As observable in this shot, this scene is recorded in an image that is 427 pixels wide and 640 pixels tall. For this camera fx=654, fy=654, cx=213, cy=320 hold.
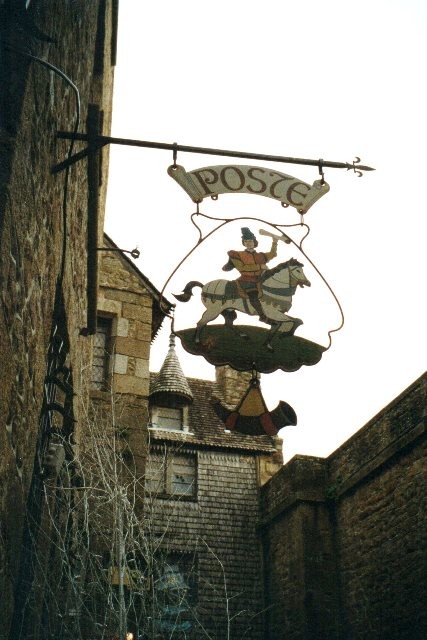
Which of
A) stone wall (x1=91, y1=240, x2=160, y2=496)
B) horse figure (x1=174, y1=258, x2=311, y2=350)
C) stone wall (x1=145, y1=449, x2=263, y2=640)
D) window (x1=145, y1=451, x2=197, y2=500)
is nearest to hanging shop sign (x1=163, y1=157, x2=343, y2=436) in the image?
horse figure (x1=174, y1=258, x2=311, y2=350)

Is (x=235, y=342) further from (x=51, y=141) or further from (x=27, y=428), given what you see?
(x=51, y=141)

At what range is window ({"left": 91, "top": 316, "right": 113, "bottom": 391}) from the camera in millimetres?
10172

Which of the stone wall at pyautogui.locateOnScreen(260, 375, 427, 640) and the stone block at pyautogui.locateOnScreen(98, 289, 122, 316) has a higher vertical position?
the stone block at pyautogui.locateOnScreen(98, 289, 122, 316)

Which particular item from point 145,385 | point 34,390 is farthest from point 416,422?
point 34,390

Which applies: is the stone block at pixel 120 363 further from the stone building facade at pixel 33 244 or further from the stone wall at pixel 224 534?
the stone building facade at pixel 33 244

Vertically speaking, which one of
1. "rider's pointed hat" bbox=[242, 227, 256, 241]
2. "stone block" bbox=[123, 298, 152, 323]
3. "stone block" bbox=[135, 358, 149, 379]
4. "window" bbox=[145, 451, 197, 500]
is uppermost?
"stone block" bbox=[123, 298, 152, 323]

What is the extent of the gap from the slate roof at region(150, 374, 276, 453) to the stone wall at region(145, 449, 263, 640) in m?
0.26

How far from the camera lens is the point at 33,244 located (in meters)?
3.06

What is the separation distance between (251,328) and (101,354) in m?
6.98

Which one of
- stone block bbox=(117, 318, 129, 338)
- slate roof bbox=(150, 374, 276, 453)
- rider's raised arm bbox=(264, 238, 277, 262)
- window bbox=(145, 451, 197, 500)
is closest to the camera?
rider's raised arm bbox=(264, 238, 277, 262)

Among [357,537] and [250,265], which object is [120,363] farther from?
[250,265]

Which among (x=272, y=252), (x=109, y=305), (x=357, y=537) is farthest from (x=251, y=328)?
(x=357, y=537)

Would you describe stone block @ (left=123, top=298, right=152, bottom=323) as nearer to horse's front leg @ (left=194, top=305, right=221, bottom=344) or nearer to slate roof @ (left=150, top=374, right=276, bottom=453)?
slate roof @ (left=150, top=374, right=276, bottom=453)

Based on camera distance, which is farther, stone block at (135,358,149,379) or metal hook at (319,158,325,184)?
stone block at (135,358,149,379)
